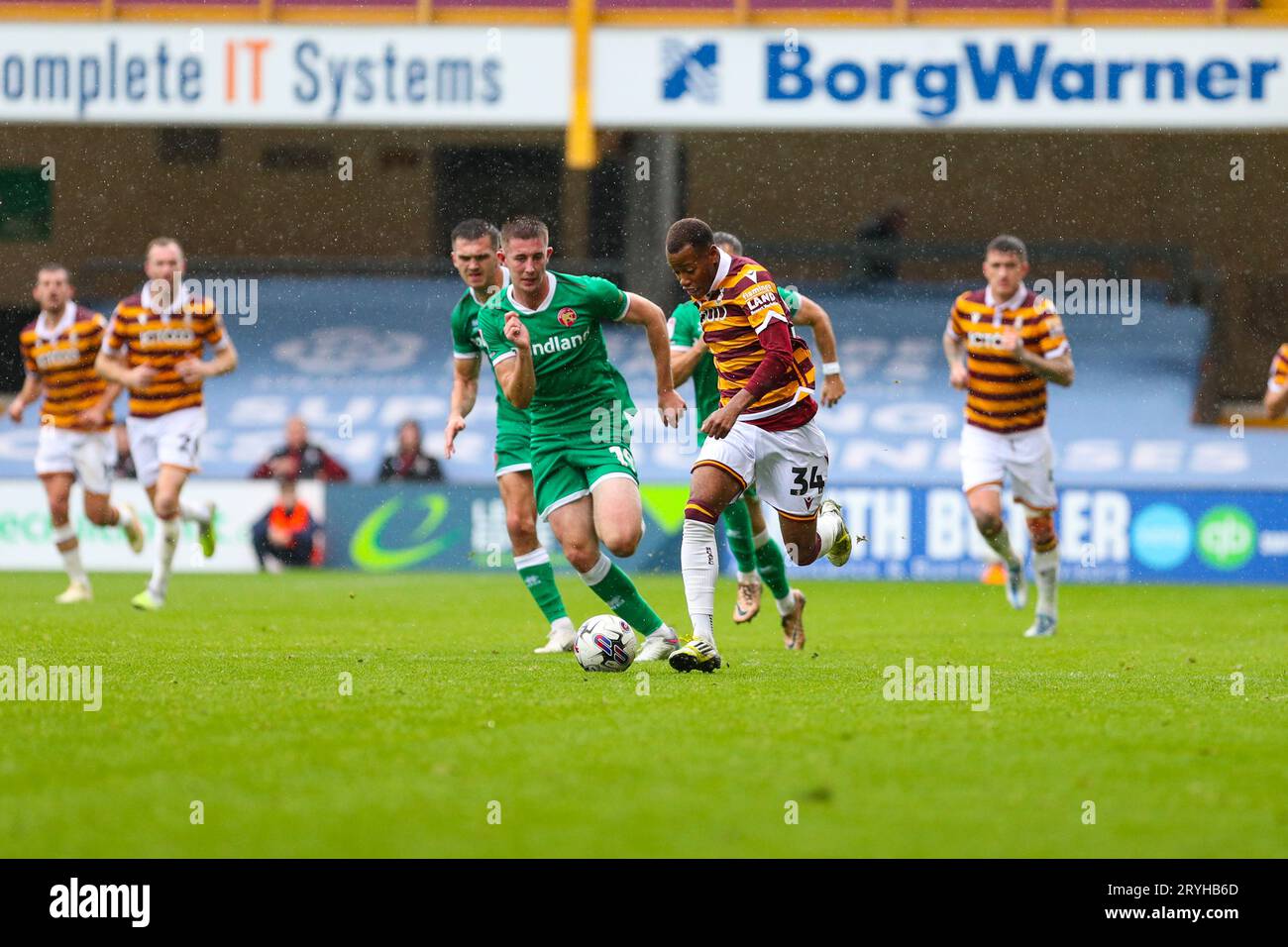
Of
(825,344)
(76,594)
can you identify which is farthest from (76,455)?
(825,344)

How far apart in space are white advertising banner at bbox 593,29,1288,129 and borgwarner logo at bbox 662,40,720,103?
0.04 ft

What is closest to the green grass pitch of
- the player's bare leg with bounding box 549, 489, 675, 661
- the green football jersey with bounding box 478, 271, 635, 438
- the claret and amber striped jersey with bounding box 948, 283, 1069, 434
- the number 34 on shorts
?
the player's bare leg with bounding box 549, 489, 675, 661

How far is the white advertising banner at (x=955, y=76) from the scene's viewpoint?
2059 centimetres

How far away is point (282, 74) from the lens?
68.4 ft

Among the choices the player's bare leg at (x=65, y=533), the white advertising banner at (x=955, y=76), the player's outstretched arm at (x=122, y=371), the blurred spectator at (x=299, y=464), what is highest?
the white advertising banner at (x=955, y=76)

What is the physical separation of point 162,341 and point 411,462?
21.6 ft

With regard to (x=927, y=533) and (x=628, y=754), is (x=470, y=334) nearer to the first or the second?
(x=628, y=754)

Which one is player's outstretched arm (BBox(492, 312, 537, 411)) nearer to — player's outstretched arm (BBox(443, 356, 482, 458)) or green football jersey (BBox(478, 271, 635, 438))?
green football jersey (BBox(478, 271, 635, 438))

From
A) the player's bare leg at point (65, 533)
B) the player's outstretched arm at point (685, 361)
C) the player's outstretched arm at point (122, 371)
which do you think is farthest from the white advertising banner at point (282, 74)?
the player's outstretched arm at point (685, 361)

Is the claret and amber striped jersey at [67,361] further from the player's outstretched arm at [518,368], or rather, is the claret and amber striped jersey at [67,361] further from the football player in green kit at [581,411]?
the player's outstretched arm at [518,368]

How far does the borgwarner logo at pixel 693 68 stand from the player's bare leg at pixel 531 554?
11944mm

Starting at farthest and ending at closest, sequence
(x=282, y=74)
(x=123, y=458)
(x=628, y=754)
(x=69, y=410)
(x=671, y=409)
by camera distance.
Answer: (x=282, y=74), (x=123, y=458), (x=69, y=410), (x=671, y=409), (x=628, y=754)

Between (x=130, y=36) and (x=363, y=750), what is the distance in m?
17.0

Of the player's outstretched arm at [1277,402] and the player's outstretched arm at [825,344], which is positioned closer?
the player's outstretched arm at [825,344]
